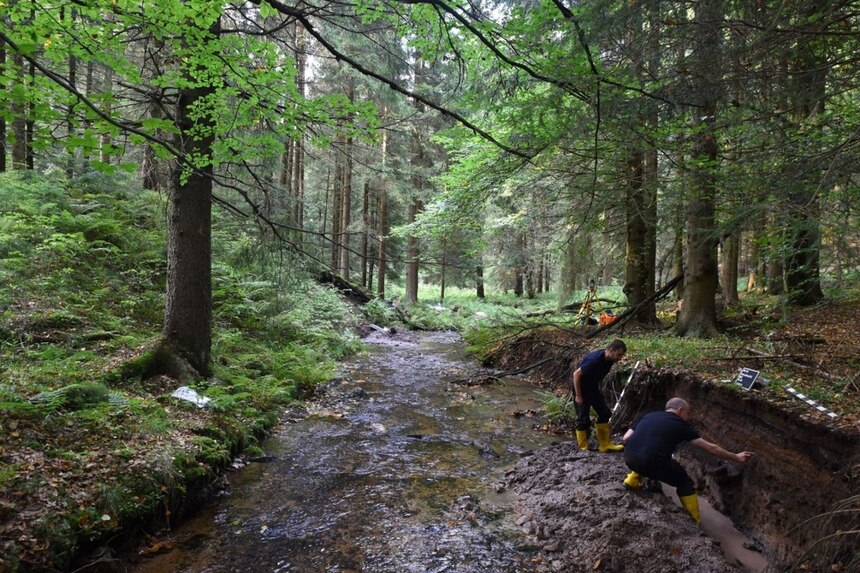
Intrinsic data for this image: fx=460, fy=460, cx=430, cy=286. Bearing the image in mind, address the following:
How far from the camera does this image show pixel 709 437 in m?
5.82

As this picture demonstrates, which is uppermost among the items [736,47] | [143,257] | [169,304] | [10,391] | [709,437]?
[736,47]

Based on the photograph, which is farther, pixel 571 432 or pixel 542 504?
pixel 571 432

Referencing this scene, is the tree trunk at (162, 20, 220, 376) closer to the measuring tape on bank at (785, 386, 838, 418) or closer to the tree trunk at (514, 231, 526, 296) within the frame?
the measuring tape on bank at (785, 386, 838, 418)

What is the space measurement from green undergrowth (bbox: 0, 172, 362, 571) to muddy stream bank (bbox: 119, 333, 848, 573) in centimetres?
56

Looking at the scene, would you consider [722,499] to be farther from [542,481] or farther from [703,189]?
[703,189]

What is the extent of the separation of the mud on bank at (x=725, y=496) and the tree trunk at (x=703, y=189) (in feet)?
7.14

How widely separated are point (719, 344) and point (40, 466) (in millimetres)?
9209

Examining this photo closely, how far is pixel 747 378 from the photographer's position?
5.45 m

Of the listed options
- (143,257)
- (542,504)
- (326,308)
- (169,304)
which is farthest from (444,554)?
(326,308)

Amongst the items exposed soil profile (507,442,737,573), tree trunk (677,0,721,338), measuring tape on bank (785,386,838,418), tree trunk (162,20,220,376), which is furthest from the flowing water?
tree trunk (677,0,721,338)

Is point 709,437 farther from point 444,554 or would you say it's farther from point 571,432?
point 444,554

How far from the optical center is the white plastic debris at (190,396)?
21.2ft

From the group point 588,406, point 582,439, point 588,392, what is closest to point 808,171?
point 588,392

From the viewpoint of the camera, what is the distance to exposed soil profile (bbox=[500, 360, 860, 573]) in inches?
155
